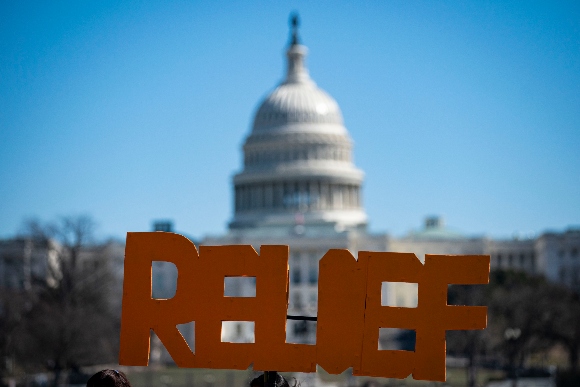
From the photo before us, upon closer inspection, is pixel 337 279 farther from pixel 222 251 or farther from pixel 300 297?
pixel 300 297

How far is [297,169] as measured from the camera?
171875 millimetres

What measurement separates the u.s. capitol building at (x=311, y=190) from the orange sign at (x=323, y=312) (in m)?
150

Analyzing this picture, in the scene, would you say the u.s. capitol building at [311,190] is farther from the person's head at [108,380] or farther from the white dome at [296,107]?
the person's head at [108,380]

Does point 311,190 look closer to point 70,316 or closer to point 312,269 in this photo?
point 312,269

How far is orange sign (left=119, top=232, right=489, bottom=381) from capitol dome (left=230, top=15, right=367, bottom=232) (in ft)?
504

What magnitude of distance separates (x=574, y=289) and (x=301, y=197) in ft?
178

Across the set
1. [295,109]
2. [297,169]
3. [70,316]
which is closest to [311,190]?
[297,169]

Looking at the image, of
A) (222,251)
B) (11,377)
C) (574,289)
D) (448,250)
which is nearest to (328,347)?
(222,251)

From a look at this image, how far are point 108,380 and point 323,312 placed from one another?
11.6 feet

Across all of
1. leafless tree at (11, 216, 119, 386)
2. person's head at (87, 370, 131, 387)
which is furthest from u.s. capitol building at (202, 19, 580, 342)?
person's head at (87, 370, 131, 387)

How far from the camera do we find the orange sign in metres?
16.4

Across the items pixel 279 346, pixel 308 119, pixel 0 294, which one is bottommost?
pixel 279 346

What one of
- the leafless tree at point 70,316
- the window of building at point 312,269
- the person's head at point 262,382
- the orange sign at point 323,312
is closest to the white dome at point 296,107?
the window of building at point 312,269

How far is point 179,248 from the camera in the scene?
1688 cm
